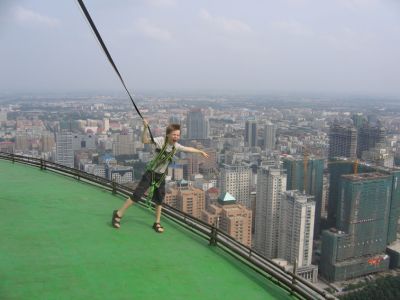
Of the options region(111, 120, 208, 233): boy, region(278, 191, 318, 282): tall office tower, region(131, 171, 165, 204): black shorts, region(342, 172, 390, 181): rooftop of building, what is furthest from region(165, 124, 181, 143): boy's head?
region(342, 172, 390, 181): rooftop of building

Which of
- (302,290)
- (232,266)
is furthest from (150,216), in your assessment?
(302,290)

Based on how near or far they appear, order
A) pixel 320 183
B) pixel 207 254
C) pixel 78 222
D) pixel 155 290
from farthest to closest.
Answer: pixel 320 183, pixel 78 222, pixel 207 254, pixel 155 290

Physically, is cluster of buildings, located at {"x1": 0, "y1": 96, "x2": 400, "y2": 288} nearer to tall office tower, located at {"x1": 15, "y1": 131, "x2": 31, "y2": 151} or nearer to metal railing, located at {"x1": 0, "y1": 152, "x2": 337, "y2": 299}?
tall office tower, located at {"x1": 15, "y1": 131, "x2": 31, "y2": 151}

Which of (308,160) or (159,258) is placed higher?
Result: (159,258)

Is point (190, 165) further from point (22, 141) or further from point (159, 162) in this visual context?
point (159, 162)

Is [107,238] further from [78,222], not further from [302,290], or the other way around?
[302,290]

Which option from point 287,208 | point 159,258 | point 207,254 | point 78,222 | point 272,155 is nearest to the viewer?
point 159,258

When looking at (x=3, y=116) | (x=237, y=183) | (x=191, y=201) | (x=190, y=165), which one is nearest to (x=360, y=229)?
(x=237, y=183)
